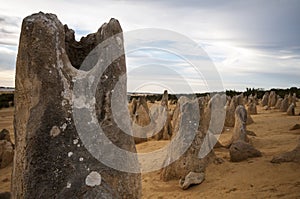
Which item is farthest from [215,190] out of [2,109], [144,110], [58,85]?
[2,109]

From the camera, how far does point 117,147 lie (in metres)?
3.11

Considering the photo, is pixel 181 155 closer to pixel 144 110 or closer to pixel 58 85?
pixel 58 85

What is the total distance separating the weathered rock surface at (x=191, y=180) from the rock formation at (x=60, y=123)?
3.49 meters

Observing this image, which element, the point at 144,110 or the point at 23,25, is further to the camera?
the point at 144,110

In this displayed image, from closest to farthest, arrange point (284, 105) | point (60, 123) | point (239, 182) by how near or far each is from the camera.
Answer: point (60, 123)
point (239, 182)
point (284, 105)

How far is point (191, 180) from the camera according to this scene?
6570 millimetres

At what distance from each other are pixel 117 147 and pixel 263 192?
3.29 meters

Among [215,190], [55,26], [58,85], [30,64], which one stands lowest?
[215,190]

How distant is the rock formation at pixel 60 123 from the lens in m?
2.82

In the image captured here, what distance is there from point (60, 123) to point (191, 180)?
4215 millimetres

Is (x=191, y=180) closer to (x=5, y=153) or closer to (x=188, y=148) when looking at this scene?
(x=188, y=148)

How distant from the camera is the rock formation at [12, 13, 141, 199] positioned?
9.25ft

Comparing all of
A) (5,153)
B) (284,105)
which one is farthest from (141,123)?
(284,105)

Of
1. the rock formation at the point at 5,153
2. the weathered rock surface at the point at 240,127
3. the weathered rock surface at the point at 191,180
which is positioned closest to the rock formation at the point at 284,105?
the weathered rock surface at the point at 240,127
